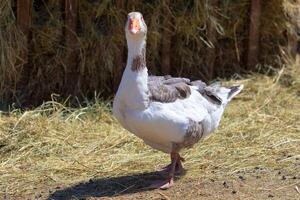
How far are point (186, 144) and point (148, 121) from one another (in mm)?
351

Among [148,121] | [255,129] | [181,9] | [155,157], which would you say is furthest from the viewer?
[181,9]

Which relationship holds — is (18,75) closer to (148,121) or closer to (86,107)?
(86,107)

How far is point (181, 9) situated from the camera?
6309 millimetres

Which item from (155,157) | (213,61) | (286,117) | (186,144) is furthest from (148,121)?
(213,61)

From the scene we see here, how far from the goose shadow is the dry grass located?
0.30 feet

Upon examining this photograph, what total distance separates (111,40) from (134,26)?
201 centimetres

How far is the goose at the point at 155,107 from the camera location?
411cm

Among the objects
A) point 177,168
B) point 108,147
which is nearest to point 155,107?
point 177,168

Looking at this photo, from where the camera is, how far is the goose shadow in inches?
167

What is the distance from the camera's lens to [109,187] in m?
4.37

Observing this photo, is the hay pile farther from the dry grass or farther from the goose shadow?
the goose shadow

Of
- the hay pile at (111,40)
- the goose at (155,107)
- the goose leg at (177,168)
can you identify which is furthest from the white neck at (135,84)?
the hay pile at (111,40)

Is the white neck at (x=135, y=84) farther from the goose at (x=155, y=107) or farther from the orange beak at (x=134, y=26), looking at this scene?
the orange beak at (x=134, y=26)

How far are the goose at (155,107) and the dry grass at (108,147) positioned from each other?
0.40 meters
